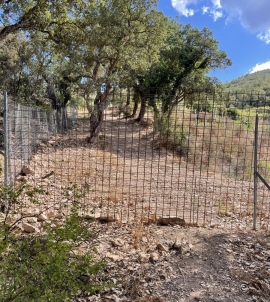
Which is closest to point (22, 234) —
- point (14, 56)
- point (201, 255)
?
point (201, 255)

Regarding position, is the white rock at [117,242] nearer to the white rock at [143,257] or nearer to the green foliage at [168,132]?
the white rock at [143,257]

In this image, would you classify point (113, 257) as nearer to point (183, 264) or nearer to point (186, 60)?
point (183, 264)

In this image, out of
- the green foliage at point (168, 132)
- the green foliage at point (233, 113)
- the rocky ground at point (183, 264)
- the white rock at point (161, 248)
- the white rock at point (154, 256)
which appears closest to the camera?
the rocky ground at point (183, 264)

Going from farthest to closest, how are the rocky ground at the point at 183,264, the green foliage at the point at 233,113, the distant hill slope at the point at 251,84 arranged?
the distant hill slope at the point at 251,84, the green foliage at the point at 233,113, the rocky ground at the point at 183,264

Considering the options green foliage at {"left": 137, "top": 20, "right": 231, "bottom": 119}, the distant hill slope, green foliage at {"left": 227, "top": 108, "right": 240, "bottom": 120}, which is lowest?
green foliage at {"left": 227, "top": 108, "right": 240, "bottom": 120}

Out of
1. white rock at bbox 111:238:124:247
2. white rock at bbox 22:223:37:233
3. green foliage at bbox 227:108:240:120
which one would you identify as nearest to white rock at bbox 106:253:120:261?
white rock at bbox 111:238:124:247

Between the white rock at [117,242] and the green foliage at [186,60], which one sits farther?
the green foliage at [186,60]

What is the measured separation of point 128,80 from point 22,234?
11667 millimetres

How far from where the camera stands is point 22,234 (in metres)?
3.38

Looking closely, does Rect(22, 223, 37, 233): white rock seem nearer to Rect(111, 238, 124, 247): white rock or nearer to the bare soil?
the bare soil

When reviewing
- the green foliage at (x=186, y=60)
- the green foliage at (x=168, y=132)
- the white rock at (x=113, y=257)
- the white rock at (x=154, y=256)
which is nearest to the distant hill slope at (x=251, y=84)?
the green foliage at (x=186, y=60)

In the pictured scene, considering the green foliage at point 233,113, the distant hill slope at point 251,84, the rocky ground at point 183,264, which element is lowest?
the rocky ground at point 183,264

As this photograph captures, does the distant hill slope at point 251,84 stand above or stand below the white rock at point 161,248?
above

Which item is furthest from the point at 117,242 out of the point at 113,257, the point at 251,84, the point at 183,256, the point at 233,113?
the point at 251,84
